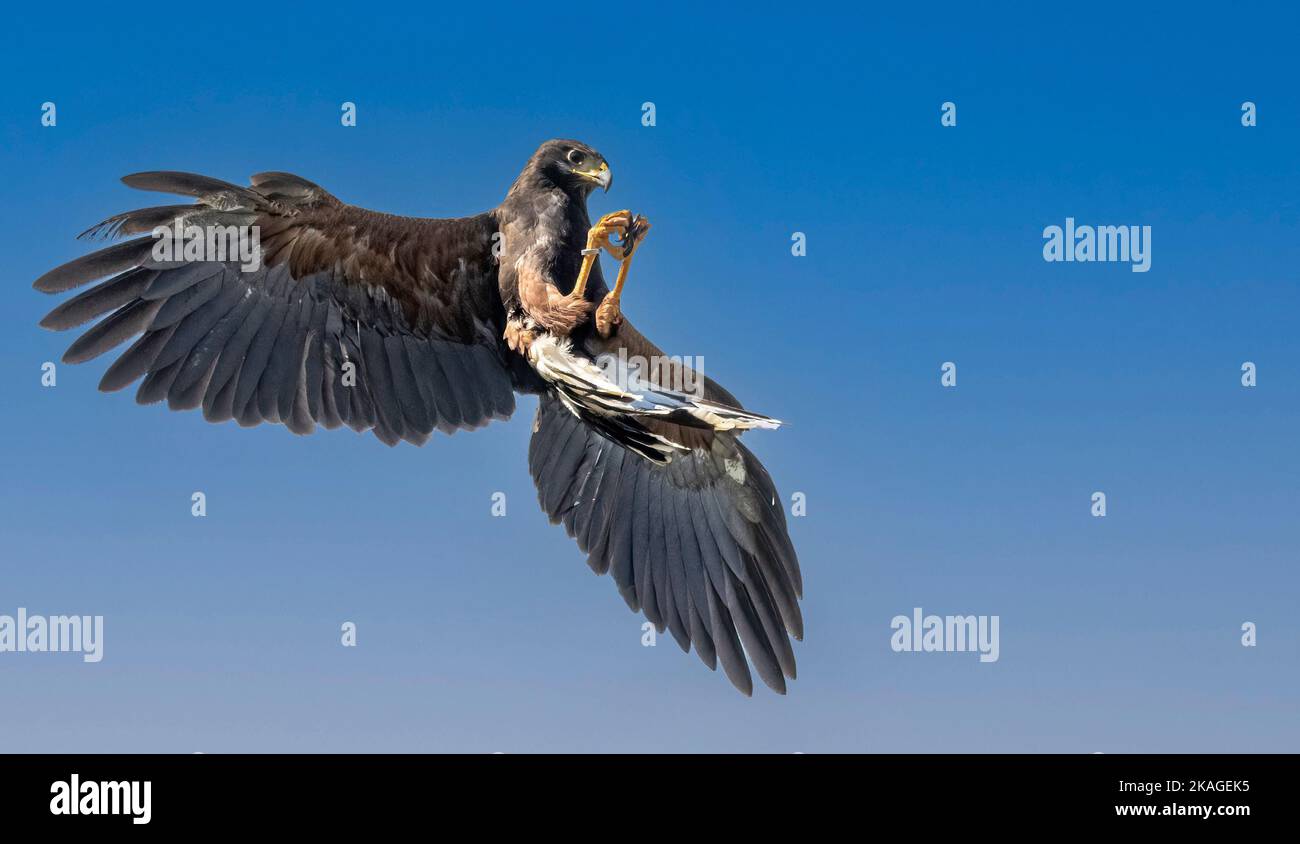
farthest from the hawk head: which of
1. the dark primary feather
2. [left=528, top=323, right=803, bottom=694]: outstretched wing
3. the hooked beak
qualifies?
the dark primary feather

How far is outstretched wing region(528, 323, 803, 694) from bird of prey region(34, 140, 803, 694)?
2 cm

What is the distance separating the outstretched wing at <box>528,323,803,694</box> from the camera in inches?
437

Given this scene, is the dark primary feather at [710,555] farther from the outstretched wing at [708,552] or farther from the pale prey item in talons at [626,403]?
the pale prey item in talons at [626,403]

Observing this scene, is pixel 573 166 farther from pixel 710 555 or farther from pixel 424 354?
pixel 710 555

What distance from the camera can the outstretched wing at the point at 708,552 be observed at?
437 inches

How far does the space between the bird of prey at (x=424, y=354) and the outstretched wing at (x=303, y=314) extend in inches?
0.5

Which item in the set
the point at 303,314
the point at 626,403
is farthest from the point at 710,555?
the point at 303,314

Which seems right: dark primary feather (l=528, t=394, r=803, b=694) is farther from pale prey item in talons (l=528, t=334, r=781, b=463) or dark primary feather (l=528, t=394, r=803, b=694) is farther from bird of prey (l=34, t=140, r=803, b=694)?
pale prey item in talons (l=528, t=334, r=781, b=463)

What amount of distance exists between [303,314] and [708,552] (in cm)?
404

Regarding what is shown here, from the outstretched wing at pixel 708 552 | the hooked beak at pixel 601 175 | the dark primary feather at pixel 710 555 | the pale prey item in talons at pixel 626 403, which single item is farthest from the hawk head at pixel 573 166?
the dark primary feather at pixel 710 555

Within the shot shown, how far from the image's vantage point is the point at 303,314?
11242 millimetres

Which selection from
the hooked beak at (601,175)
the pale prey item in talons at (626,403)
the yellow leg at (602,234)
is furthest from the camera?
Result: the hooked beak at (601,175)
